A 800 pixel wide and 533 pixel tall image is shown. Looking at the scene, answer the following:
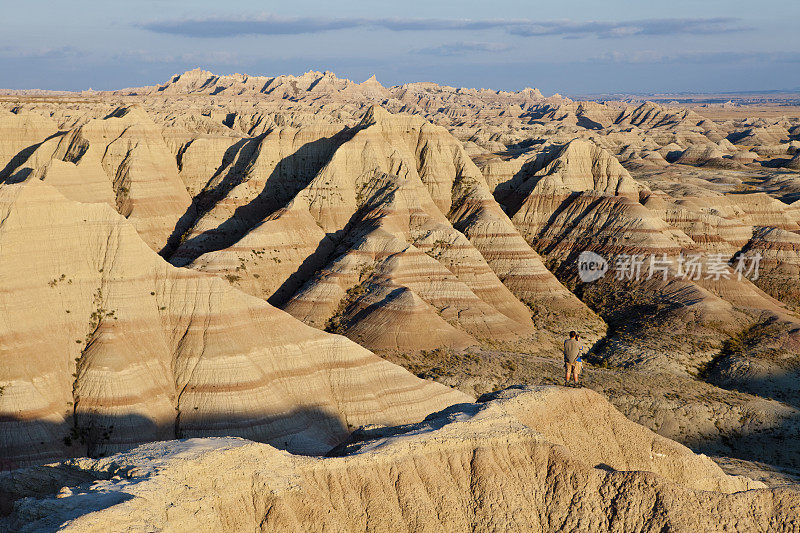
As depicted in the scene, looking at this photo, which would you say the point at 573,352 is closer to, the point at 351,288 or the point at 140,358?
the point at 140,358

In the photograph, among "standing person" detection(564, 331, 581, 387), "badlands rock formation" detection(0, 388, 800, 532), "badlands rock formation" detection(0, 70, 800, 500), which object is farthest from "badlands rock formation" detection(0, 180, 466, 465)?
"badlands rock formation" detection(0, 388, 800, 532)

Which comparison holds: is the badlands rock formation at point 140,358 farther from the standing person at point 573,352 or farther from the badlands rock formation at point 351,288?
the standing person at point 573,352

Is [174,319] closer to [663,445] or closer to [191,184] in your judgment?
[663,445]

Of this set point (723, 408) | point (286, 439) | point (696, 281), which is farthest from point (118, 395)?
point (696, 281)

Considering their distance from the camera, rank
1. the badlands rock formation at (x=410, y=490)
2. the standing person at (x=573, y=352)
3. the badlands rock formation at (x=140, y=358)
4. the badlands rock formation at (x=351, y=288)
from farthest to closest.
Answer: the badlands rock formation at (x=351, y=288), the badlands rock formation at (x=140, y=358), the standing person at (x=573, y=352), the badlands rock formation at (x=410, y=490)

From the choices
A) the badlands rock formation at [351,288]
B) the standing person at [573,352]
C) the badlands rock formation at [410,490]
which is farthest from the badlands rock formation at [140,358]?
the badlands rock formation at [410,490]

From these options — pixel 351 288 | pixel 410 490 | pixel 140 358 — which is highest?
pixel 410 490

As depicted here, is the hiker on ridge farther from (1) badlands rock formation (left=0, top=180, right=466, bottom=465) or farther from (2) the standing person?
(1) badlands rock formation (left=0, top=180, right=466, bottom=465)

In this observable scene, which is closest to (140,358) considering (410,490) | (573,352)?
(410,490)
